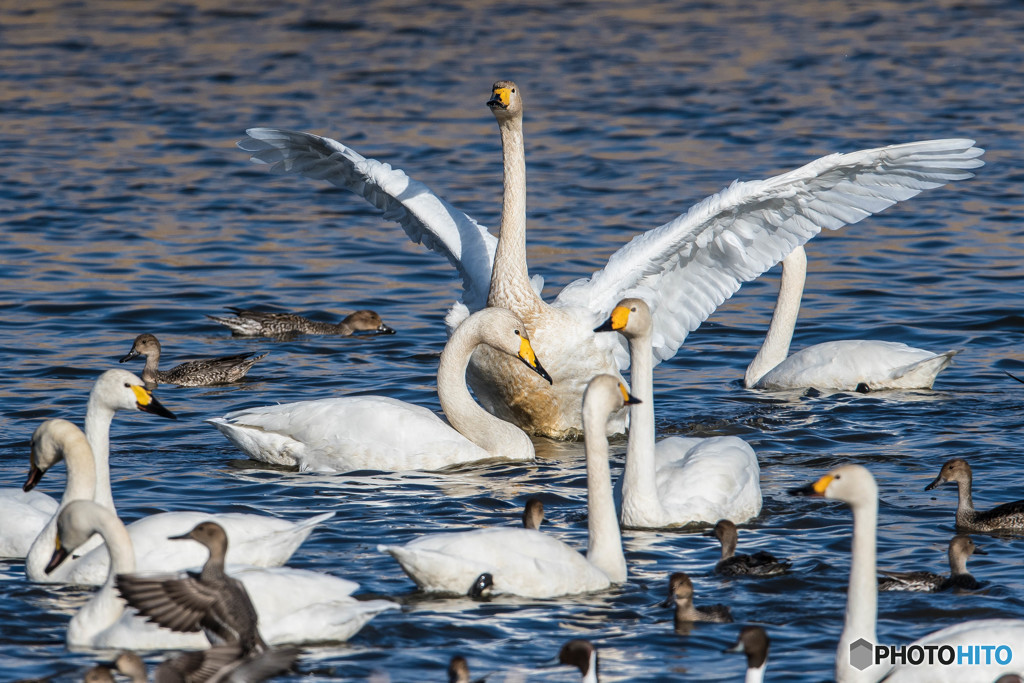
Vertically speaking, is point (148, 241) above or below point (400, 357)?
above

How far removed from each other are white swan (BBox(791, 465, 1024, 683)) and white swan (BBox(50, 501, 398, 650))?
5.94 feet

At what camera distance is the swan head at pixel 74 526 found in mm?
6602

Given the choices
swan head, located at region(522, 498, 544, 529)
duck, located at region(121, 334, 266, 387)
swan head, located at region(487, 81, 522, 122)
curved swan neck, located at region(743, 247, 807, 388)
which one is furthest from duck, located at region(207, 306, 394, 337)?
swan head, located at region(522, 498, 544, 529)

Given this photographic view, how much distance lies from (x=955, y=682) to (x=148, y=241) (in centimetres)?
1234

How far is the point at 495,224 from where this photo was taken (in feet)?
54.5

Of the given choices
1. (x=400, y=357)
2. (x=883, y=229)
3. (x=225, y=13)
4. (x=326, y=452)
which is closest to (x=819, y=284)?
(x=883, y=229)

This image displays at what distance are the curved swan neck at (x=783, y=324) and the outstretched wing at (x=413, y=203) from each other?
7.41 ft

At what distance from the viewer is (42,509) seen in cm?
805

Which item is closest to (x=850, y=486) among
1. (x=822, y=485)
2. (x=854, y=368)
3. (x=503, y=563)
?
(x=822, y=485)

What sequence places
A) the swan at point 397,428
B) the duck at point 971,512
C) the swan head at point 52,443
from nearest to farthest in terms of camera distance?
the swan head at point 52,443, the duck at point 971,512, the swan at point 397,428

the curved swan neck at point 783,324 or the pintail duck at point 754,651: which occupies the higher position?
the curved swan neck at point 783,324

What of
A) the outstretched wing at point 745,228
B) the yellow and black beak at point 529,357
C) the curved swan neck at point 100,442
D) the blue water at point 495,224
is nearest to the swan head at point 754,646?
the blue water at point 495,224

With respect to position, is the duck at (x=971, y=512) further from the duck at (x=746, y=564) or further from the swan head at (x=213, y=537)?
the swan head at (x=213, y=537)

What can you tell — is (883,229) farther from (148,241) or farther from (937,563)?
(937,563)
